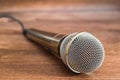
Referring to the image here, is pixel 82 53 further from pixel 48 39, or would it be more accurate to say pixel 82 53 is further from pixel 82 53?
pixel 48 39

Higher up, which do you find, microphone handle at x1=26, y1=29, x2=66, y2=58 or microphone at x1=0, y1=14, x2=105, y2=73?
microphone at x1=0, y1=14, x2=105, y2=73

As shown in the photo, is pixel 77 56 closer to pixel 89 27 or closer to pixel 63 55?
pixel 63 55

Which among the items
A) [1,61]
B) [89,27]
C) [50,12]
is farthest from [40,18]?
[1,61]

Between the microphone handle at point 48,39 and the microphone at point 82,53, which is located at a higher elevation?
the microphone at point 82,53

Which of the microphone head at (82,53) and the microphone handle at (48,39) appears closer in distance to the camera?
the microphone head at (82,53)

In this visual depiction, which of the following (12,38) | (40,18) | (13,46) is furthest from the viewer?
(40,18)
